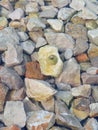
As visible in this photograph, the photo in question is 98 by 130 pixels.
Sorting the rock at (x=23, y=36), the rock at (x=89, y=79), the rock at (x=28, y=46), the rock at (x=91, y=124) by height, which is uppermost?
the rock at (x=23, y=36)

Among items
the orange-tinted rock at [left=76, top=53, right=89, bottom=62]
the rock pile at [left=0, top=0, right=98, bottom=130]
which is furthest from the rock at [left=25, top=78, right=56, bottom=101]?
the orange-tinted rock at [left=76, top=53, right=89, bottom=62]

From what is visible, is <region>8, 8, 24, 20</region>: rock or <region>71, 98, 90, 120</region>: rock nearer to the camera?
<region>71, 98, 90, 120</region>: rock

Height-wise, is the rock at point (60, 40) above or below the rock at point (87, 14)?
below

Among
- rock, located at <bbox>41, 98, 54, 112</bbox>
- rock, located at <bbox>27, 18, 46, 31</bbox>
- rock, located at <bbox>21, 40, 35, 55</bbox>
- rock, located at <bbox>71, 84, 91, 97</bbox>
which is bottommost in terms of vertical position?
rock, located at <bbox>41, 98, 54, 112</bbox>

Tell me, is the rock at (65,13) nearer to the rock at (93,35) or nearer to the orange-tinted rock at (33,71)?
the rock at (93,35)

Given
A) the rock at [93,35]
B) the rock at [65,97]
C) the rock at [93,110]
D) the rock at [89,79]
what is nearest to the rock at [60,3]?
the rock at [93,35]

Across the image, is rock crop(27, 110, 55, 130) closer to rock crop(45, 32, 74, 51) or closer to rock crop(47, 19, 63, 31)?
rock crop(45, 32, 74, 51)
